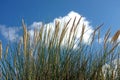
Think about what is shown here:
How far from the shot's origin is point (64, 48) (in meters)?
4.36

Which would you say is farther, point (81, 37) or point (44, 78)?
point (81, 37)

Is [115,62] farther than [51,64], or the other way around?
[115,62]

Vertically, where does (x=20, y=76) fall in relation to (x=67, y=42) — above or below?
below

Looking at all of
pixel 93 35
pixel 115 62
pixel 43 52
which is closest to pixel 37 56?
pixel 43 52

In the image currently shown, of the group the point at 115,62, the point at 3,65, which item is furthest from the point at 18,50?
the point at 115,62

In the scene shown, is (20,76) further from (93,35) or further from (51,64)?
(93,35)

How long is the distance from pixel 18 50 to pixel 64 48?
56 cm

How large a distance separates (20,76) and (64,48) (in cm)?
64

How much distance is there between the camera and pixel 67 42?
438cm

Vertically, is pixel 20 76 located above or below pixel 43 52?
→ below

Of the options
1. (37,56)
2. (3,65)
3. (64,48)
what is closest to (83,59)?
(64,48)

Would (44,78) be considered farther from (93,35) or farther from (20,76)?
(93,35)

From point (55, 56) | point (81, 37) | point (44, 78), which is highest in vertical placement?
point (81, 37)

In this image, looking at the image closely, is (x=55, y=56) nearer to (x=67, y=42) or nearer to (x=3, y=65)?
(x=67, y=42)
